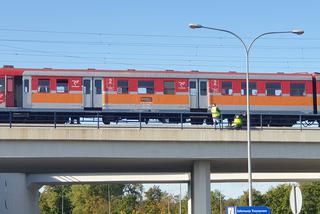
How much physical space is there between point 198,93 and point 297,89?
6.44 meters

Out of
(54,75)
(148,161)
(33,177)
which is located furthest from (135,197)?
(148,161)

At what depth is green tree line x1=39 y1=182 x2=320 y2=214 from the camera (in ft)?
263

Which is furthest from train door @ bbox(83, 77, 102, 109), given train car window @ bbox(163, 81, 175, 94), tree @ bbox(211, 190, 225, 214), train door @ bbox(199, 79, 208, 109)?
tree @ bbox(211, 190, 225, 214)

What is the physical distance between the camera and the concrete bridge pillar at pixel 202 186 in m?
27.0

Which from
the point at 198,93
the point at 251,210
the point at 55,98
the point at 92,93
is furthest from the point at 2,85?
the point at 251,210

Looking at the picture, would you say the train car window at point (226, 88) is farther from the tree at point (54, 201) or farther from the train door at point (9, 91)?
the tree at point (54, 201)

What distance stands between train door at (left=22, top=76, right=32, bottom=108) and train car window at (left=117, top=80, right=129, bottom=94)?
5444 mm

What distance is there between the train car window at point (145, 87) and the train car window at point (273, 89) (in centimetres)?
744

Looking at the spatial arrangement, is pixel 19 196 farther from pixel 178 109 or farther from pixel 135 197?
pixel 135 197

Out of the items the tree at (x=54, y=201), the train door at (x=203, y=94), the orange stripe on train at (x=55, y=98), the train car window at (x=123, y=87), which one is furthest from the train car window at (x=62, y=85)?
the tree at (x=54, y=201)

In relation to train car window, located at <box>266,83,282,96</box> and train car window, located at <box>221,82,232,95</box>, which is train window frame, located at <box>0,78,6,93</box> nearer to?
train car window, located at <box>221,82,232,95</box>

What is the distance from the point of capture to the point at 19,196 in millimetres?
42750

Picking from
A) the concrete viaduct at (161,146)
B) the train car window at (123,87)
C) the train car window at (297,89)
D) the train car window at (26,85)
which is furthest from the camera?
the train car window at (297,89)

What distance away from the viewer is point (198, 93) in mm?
39250
